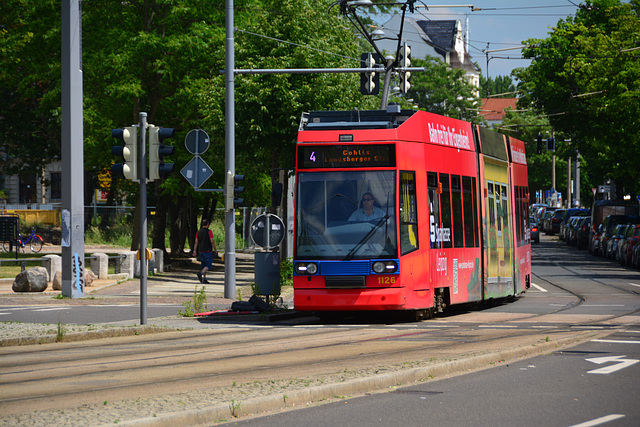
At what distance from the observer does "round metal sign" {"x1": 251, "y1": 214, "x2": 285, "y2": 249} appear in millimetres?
19141

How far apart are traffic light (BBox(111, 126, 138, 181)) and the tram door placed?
23.6ft

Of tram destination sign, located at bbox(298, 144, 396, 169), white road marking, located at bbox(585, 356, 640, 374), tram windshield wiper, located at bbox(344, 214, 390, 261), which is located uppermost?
tram destination sign, located at bbox(298, 144, 396, 169)

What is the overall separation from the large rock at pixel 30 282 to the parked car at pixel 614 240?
26.1 meters

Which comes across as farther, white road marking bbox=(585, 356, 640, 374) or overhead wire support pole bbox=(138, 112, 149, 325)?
overhead wire support pole bbox=(138, 112, 149, 325)

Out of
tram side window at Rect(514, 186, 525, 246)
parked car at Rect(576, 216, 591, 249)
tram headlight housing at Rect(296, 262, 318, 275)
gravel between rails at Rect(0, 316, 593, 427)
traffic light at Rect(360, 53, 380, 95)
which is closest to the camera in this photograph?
gravel between rails at Rect(0, 316, 593, 427)

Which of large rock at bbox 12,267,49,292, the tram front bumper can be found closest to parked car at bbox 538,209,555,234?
large rock at bbox 12,267,49,292

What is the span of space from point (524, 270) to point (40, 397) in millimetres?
16123

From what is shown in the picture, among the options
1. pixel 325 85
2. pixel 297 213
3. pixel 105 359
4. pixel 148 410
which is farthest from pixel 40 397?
pixel 325 85

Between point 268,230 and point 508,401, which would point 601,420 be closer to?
point 508,401

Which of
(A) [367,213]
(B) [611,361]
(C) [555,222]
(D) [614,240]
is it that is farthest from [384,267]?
(C) [555,222]

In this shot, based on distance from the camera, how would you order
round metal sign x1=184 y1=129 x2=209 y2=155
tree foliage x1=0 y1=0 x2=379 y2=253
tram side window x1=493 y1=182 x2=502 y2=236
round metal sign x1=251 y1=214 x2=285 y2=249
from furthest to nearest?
tree foliage x1=0 y1=0 x2=379 y2=253
tram side window x1=493 y1=182 x2=502 y2=236
round metal sign x1=184 y1=129 x2=209 y2=155
round metal sign x1=251 y1=214 x2=285 y2=249

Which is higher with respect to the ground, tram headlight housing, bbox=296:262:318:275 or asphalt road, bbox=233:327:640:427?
tram headlight housing, bbox=296:262:318:275

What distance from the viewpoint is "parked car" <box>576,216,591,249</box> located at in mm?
55312

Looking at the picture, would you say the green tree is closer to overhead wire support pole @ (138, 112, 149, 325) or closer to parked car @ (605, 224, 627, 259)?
overhead wire support pole @ (138, 112, 149, 325)
